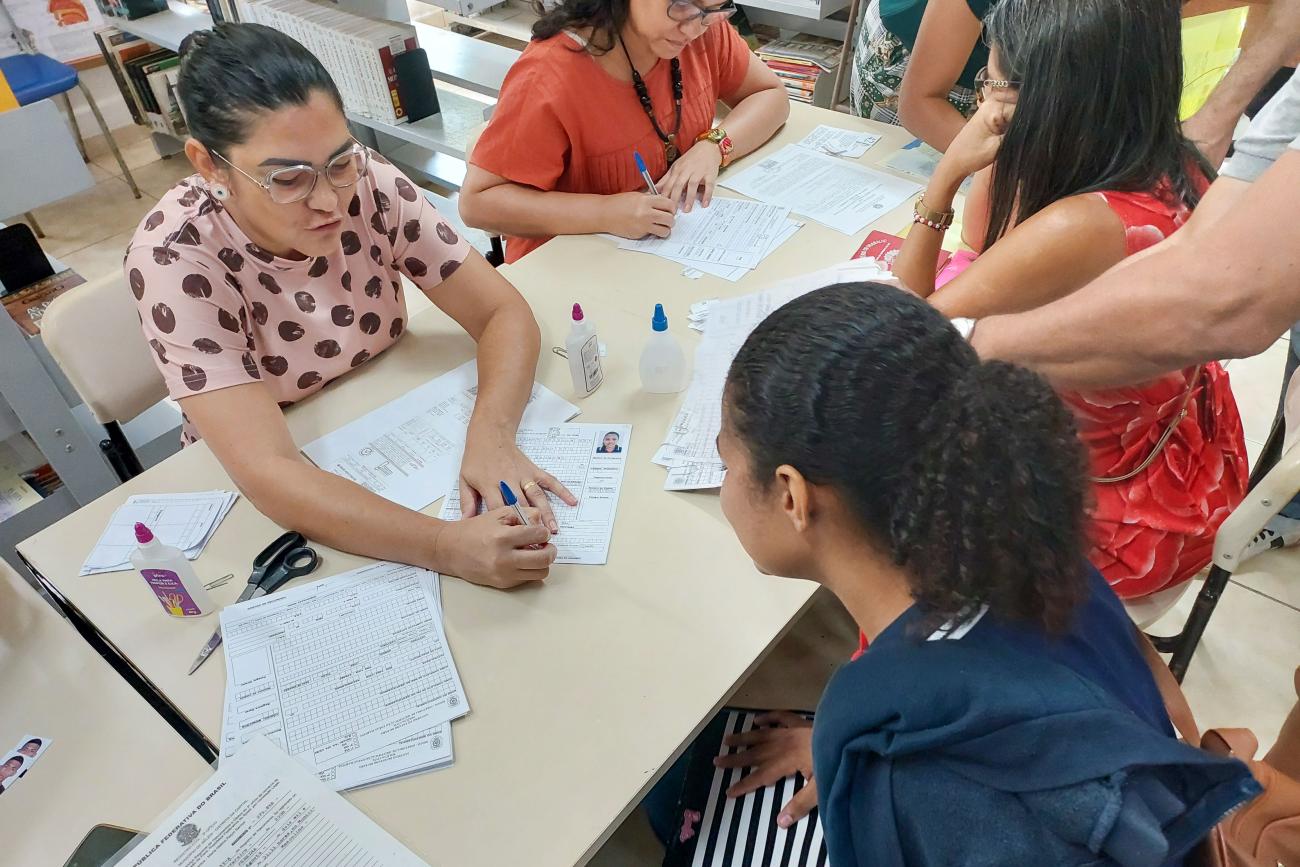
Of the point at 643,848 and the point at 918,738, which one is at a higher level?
the point at 918,738

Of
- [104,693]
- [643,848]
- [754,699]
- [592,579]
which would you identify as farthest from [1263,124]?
[104,693]

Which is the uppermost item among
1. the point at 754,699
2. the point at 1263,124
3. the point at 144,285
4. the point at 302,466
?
the point at 1263,124

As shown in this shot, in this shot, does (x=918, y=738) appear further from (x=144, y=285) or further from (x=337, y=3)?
(x=337, y=3)

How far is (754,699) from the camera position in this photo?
1.72m

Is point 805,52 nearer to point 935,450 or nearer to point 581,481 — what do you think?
point 581,481

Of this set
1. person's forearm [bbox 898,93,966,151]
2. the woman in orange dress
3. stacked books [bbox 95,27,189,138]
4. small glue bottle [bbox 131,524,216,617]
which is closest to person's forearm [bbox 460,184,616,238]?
the woman in orange dress

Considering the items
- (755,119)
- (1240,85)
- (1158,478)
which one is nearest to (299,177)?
(755,119)

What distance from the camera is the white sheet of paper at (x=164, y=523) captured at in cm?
112

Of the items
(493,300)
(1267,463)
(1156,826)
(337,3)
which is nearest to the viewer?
(1156,826)

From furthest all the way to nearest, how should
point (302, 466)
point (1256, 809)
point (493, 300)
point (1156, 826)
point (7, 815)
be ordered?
point (493, 300) → point (302, 466) → point (7, 815) → point (1256, 809) → point (1156, 826)

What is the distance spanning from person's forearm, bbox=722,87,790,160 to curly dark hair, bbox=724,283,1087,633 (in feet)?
4.46

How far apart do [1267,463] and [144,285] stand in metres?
2.09

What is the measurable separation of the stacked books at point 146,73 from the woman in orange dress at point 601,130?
2839mm

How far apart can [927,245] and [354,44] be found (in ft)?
7.61
